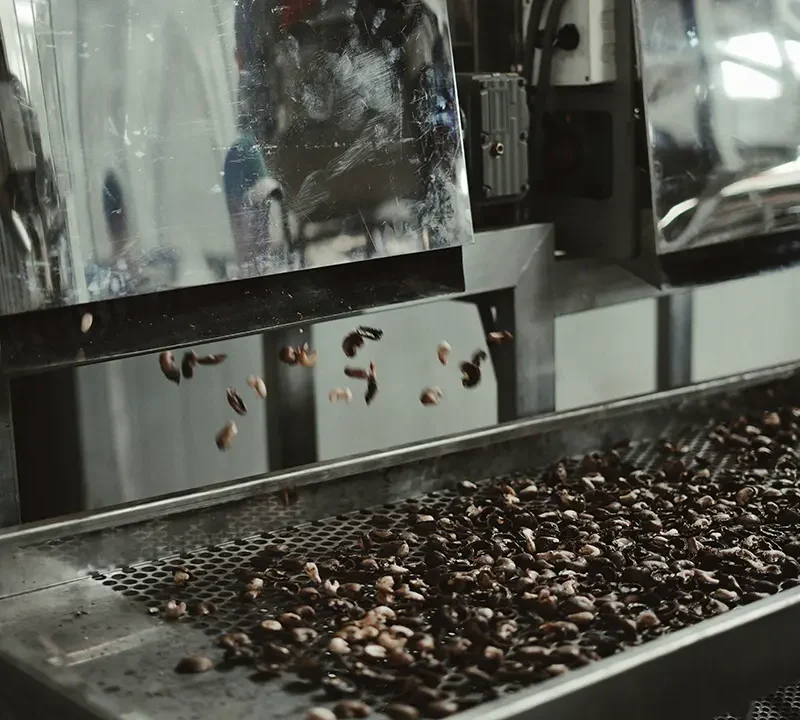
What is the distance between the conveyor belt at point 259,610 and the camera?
1.07 meters

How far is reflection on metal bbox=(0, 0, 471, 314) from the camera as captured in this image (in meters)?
1.26

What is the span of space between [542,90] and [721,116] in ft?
1.00

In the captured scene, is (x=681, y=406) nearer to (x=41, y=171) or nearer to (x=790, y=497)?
(x=790, y=497)

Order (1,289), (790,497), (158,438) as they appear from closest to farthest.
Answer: (1,289)
(790,497)
(158,438)

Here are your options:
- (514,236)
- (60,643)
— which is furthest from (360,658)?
(514,236)

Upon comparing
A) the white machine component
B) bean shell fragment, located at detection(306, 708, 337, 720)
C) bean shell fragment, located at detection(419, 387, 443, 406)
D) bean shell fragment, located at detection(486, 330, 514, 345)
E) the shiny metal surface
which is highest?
the white machine component

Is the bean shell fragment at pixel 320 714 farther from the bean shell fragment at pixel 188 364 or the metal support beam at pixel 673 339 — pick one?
the metal support beam at pixel 673 339

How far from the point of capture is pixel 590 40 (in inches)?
72.1

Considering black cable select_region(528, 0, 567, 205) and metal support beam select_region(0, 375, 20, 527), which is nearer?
metal support beam select_region(0, 375, 20, 527)

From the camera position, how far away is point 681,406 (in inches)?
76.9

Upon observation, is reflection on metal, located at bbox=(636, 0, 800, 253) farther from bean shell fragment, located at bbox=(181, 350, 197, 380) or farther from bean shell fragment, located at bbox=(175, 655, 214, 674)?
bean shell fragment, located at bbox=(175, 655, 214, 674)

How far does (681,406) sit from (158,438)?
92 cm

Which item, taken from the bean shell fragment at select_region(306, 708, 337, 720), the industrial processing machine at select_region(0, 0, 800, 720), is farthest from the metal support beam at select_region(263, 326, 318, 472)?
the bean shell fragment at select_region(306, 708, 337, 720)

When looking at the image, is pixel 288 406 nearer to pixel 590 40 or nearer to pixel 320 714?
pixel 590 40
